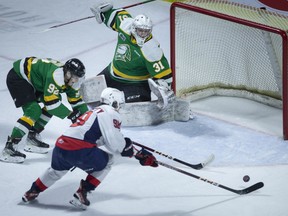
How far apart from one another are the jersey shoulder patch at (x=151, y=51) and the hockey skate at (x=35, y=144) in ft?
2.88

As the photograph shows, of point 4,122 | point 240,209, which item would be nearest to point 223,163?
point 240,209

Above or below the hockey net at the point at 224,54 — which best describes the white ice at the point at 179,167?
below

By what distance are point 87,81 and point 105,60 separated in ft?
3.32

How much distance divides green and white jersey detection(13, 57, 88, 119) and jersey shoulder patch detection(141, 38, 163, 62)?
0.62 metres

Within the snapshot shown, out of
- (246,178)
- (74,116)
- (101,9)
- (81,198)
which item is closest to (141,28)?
(101,9)

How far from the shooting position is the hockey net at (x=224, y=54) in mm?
5906

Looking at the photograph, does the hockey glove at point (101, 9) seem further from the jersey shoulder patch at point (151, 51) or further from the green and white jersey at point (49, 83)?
the green and white jersey at point (49, 83)

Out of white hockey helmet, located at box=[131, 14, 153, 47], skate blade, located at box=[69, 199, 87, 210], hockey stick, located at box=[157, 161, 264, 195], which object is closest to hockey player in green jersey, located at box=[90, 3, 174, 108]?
white hockey helmet, located at box=[131, 14, 153, 47]

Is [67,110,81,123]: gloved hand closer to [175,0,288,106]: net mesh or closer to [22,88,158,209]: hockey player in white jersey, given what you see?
[22,88,158,209]: hockey player in white jersey

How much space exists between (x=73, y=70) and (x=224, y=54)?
1618 mm

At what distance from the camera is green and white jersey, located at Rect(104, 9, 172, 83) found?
5684mm

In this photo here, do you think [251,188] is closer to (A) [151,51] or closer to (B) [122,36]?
(A) [151,51]

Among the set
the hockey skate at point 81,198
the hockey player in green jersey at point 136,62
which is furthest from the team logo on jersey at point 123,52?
the hockey skate at point 81,198

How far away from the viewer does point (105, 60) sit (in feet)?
22.9
